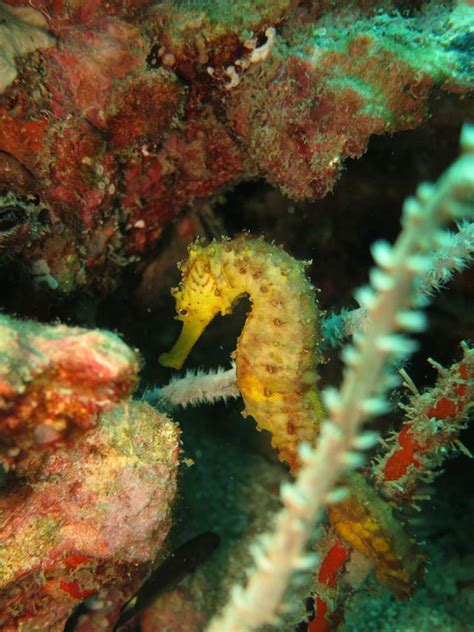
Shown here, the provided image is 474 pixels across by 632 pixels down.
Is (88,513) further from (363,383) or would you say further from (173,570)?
(363,383)

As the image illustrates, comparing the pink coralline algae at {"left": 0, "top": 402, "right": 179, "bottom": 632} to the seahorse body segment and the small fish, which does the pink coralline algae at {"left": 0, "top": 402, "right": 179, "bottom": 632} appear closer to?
the seahorse body segment

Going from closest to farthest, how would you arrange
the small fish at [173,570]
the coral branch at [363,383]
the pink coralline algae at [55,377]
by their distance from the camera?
the coral branch at [363,383], the pink coralline algae at [55,377], the small fish at [173,570]

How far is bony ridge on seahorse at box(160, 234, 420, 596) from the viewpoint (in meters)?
2.57

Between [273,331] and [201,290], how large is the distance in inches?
22.2

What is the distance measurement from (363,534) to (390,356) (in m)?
1.97

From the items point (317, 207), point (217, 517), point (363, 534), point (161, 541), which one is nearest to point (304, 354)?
point (363, 534)

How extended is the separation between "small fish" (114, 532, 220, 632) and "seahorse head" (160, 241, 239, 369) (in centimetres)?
127

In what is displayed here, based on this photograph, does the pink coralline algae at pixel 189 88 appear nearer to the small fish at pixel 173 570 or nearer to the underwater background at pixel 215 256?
the underwater background at pixel 215 256

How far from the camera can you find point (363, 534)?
255 cm

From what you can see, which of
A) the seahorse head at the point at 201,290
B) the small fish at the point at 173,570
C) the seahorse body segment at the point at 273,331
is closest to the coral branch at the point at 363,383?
the seahorse body segment at the point at 273,331

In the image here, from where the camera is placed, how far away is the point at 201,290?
9.65 feet

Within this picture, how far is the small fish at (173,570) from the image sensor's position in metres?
2.94

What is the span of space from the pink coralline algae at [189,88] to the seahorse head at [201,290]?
0.57 m

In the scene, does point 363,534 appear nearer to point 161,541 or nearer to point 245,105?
point 161,541
